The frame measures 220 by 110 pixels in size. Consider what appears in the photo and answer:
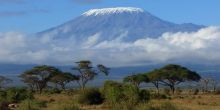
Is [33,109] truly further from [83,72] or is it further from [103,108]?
[83,72]

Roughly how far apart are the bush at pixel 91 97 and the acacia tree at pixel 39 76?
4938cm

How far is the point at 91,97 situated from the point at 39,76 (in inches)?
2059

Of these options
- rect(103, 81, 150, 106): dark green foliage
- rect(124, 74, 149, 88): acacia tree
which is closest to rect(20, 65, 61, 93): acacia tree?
rect(124, 74, 149, 88): acacia tree

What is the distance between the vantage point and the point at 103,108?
166ft

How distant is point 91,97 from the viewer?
60375mm

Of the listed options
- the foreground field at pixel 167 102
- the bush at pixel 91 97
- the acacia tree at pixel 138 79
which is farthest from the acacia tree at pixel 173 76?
the bush at pixel 91 97

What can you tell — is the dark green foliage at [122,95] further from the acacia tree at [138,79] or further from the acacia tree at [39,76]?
the acacia tree at [39,76]

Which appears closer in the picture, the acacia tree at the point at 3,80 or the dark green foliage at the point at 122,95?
the dark green foliage at the point at 122,95

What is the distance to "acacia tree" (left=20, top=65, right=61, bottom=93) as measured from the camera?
110 m

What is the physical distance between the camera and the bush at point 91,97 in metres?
59.9

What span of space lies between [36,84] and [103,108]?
6186cm

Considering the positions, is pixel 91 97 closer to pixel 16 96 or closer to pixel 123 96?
pixel 16 96

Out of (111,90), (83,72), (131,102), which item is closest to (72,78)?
(83,72)

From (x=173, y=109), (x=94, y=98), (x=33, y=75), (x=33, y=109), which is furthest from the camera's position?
(x=33, y=75)
